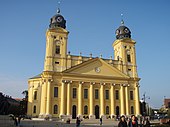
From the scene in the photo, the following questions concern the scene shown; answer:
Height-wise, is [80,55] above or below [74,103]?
above

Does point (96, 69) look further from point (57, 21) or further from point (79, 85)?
point (57, 21)

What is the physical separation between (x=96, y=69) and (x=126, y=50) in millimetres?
12067

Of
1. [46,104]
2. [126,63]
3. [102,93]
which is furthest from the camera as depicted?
[126,63]

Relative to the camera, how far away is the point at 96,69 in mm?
50406

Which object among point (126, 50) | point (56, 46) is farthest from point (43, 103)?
point (126, 50)

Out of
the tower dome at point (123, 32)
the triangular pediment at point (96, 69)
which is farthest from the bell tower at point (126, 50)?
the triangular pediment at point (96, 69)

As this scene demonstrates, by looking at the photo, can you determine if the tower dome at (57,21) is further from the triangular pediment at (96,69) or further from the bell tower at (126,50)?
the bell tower at (126,50)

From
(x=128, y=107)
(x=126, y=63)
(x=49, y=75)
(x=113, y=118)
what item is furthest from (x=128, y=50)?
(x=49, y=75)

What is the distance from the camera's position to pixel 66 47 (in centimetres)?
5088

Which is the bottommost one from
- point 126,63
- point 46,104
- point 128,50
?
point 46,104

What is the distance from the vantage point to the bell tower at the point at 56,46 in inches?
1902

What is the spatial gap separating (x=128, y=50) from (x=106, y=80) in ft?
40.6

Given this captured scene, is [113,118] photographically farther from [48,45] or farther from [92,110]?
[48,45]

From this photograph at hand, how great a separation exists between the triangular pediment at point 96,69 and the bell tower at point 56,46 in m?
3.10
